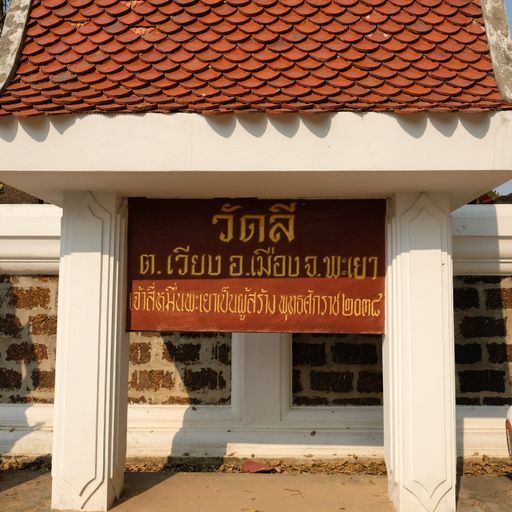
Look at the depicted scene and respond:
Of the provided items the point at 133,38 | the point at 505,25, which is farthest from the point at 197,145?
the point at 505,25

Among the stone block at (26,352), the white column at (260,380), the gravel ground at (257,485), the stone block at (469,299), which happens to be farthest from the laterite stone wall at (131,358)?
the stone block at (469,299)

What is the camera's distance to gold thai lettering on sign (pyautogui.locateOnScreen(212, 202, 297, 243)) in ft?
14.9

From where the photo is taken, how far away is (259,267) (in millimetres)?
4527

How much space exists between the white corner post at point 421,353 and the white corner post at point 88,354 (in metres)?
2.06

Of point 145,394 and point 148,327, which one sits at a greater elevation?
point 148,327

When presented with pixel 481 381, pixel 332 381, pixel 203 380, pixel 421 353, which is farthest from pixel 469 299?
pixel 203 380

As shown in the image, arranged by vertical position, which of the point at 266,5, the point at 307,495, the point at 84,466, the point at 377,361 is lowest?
the point at 307,495

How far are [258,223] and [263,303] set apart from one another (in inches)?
23.8

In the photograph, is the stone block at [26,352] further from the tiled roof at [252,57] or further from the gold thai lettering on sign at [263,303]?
the tiled roof at [252,57]

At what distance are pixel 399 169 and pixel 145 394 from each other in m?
3.66

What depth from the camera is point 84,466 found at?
4.38 meters

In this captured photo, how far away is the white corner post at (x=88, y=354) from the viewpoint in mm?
4383

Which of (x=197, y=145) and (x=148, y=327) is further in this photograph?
(x=148, y=327)

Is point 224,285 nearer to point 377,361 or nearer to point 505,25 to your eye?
point 377,361
